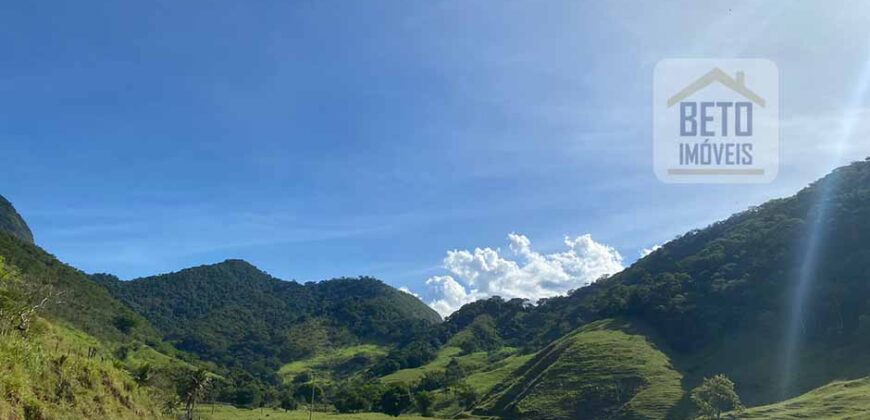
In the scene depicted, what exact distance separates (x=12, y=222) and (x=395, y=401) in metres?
→ 155

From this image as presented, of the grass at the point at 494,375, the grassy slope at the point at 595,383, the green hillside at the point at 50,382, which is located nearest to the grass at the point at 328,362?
the grass at the point at 494,375

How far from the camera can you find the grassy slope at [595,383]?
7962cm

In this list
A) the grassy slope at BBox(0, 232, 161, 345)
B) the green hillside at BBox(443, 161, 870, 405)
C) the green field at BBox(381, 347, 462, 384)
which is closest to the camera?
the green hillside at BBox(443, 161, 870, 405)

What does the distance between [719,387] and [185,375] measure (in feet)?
244

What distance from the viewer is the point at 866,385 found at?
6469 centimetres

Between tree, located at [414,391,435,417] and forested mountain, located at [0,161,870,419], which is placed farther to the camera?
tree, located at [414,391,435,417]

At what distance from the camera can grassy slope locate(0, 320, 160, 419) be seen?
16.5m

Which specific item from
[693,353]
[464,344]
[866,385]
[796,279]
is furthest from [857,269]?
[464,344]

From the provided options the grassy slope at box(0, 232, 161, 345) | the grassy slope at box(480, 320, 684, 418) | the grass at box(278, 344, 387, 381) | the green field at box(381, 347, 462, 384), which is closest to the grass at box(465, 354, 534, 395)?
the grassy slope at box(480, 320, 684, 418)

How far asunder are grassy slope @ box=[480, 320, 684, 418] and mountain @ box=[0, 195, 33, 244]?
539ft

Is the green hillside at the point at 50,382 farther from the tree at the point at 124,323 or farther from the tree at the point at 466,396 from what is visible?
the tree at the point at 124,323

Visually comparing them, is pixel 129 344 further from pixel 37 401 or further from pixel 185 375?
pixel 37 401

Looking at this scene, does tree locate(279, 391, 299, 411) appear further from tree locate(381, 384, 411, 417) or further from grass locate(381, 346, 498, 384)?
grass locate(381, 346, 498, 384)

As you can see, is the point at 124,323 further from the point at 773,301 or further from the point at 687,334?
the point at 773,301
